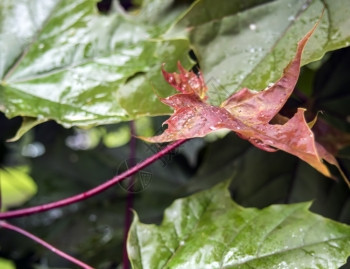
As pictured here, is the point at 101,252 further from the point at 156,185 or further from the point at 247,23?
the point at 247,23

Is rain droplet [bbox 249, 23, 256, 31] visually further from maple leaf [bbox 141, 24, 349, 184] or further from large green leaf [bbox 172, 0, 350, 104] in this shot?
maple leaf [bbox 141, 24, 349, 184]

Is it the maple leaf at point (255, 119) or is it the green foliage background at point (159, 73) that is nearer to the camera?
the maple leaf at point (255, 119)

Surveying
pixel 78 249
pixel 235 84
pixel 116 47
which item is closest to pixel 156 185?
pixel 78 249

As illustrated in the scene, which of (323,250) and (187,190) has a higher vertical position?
(323,250)

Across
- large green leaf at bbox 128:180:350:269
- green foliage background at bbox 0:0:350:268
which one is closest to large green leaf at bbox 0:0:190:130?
green foliage background at bbox 0:0:350:268

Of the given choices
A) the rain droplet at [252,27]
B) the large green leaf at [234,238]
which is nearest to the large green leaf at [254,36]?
the rain droplet at [252,27]

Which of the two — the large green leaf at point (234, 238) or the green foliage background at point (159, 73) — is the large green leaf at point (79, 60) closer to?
the green foliage background at point (159, 73)

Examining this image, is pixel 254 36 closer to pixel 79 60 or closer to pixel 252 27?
pixel 252 27
